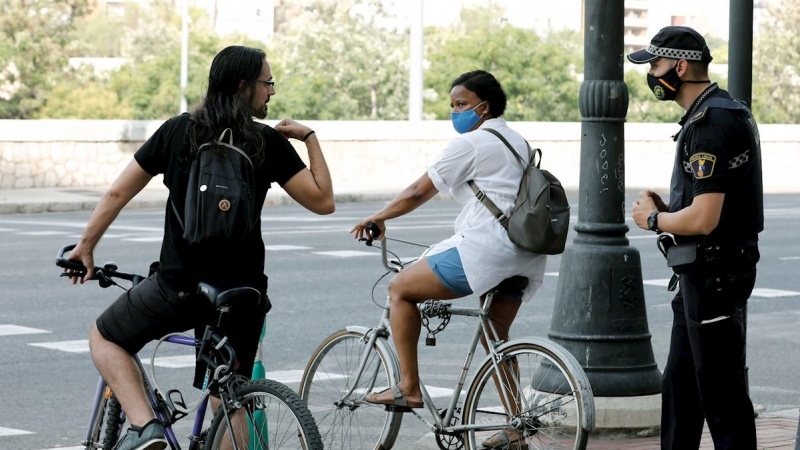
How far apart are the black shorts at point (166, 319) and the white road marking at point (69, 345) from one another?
4.90 metres

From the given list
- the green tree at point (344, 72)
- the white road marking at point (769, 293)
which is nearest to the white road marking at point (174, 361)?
the white road marking at point (769, 293)

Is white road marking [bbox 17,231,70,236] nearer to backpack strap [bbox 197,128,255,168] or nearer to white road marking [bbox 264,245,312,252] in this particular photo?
white road marking [bbox 264,245,312,252]

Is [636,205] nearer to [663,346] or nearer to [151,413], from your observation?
[151,413]

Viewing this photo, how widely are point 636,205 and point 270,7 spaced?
141 metres

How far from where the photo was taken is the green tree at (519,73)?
5350 centimetres

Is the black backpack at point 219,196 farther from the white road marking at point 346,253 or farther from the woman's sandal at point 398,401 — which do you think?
the white road marking at point 346,253

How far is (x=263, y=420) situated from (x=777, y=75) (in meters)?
65.8

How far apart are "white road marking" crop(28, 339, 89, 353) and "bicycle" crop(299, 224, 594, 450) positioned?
376 cm

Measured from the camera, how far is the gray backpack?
5.57 metres

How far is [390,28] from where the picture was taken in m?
65.6

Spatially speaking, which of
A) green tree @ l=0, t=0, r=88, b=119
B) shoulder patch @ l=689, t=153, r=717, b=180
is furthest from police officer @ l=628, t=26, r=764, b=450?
green tree @ l=0, t=0, r=88, b=119

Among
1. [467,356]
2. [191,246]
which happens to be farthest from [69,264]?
[467,356]

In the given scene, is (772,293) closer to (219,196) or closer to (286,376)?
(286,376)

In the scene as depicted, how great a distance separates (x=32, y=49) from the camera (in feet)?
157
